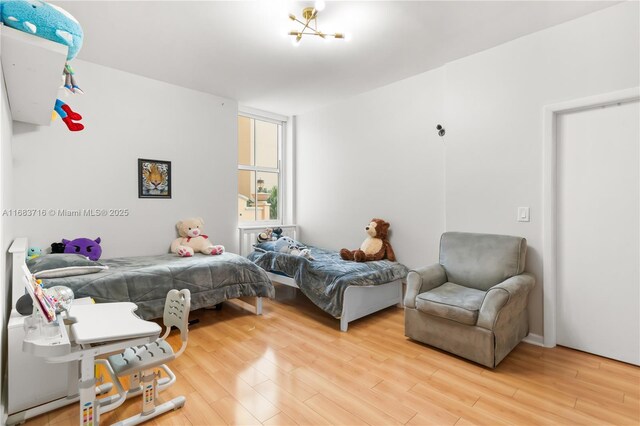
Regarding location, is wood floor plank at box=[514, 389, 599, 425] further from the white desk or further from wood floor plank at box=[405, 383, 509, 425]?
the white desk

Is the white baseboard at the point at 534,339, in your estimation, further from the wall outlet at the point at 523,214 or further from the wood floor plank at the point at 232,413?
the wood floor plank at the point at 232,413

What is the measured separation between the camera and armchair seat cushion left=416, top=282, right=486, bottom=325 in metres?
2.24

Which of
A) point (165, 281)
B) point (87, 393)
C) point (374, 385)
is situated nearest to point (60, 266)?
point (165, 281)

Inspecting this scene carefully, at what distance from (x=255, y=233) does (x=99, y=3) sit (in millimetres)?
2900

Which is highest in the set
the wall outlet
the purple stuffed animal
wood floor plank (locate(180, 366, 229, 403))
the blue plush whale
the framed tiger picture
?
the blue plush whale

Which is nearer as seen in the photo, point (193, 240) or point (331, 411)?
point (331, 411)

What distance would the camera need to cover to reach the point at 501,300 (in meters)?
2.16

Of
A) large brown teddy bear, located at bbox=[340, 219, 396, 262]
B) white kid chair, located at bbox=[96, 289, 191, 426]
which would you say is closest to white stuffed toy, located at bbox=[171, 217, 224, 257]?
large brown teddy bear, located at bbox=[340, 219, 396, 262]

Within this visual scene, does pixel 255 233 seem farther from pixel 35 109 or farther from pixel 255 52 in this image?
pixel 35 109

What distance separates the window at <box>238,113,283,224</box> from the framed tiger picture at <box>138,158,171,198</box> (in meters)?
1.07

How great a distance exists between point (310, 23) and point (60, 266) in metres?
2.65

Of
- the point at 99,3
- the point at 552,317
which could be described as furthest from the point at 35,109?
the point at 552,317

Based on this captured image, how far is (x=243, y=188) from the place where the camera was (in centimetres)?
459

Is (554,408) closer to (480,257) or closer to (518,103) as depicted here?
(480,257)
